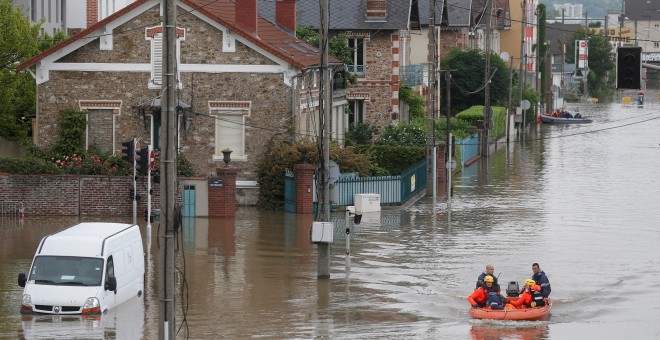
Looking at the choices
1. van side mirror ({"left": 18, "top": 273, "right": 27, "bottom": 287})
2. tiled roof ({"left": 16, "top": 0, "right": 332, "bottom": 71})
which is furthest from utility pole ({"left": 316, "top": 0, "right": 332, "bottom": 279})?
tiled roof ({"left": 16, "top": 0, "right": 332, "bottom": 71})

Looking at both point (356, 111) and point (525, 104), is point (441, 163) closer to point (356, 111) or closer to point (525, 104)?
point (356, 111)

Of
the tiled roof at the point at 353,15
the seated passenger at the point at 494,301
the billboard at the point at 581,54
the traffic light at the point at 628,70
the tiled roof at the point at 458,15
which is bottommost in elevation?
the seated passenger at the point at 494,301

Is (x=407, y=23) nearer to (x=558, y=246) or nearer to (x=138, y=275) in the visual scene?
(x=558, y=246)

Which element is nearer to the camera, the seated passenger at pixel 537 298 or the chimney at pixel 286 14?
the seated passenger at pixel 537 298

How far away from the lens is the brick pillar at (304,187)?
4425 centimetres

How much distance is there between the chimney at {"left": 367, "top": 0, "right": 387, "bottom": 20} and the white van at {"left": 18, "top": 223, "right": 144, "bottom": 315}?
37.6 metres

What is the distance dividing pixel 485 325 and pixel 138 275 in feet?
24.3

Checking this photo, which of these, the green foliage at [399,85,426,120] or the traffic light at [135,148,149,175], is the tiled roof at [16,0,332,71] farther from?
the green foliage at [399,85,426,120]

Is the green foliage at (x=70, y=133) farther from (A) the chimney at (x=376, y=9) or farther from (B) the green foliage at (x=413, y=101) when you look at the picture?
(B) the green foliage at (x=413, y=101)

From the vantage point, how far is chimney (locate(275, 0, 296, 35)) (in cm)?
5459

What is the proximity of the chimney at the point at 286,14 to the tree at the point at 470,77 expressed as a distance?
26878 mm

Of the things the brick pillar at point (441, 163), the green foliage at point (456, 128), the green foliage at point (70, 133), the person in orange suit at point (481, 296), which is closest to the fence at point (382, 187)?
the brick pillar at point (441, 163)

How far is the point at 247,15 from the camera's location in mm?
46625

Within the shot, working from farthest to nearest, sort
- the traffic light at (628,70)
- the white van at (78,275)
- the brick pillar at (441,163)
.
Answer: the brick pillar at (441,163) → the traffic light at (628,70) → the white van at (78,275)
